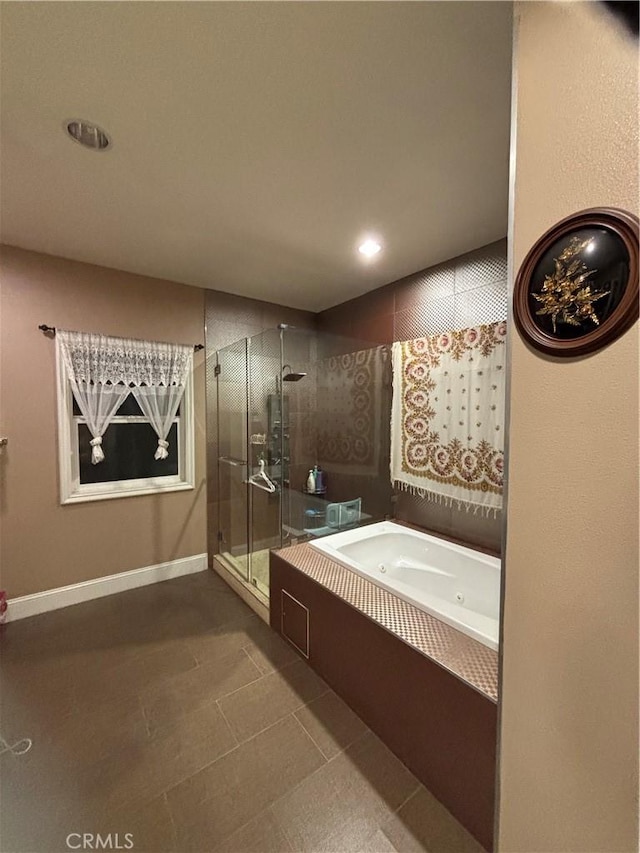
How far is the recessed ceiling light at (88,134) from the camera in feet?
4.00

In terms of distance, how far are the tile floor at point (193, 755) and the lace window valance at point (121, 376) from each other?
4.51ft

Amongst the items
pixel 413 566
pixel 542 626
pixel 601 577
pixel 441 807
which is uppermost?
pixel 601 577

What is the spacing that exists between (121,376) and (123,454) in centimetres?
62

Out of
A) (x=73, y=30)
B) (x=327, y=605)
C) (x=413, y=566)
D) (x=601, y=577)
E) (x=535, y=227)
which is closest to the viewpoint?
(x=601, y=577)

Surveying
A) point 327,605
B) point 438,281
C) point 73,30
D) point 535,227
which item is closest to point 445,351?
point 438,281

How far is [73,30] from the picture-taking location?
923 mm

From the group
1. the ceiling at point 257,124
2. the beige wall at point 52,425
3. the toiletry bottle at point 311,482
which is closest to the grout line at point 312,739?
the toiletry bottle at point 311,482

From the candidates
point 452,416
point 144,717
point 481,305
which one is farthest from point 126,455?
point 481,305

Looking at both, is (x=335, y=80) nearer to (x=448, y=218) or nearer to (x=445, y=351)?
(x=448, y=218)

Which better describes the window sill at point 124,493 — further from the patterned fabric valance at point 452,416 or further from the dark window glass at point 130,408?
the patterned fabric valance at point 452,416

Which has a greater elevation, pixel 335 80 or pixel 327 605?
pixel 335 80

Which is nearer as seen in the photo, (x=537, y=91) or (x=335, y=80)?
(x=537, y=91)

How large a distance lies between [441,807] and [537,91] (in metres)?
2.13

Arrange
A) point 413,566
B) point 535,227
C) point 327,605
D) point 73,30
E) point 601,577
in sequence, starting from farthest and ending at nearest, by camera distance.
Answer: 1. point 413,566
2. point 327,605
3. point 73,30
4. point 535,227
5. point 601,577
